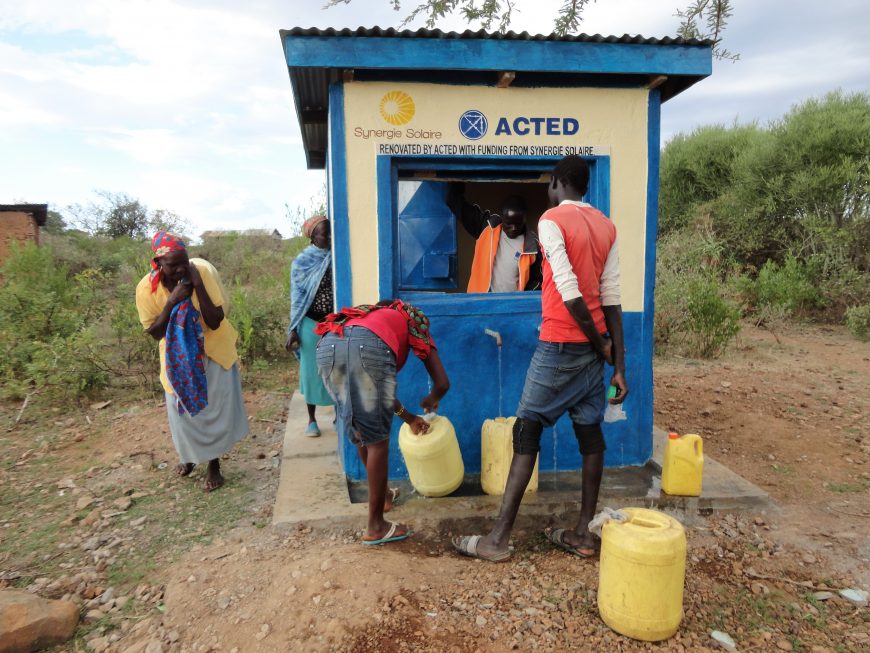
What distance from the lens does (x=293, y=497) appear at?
3.52 metres

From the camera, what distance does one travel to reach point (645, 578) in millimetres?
2283

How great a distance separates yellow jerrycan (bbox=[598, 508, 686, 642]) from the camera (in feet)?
7.48

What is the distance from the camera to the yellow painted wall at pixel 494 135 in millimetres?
3443

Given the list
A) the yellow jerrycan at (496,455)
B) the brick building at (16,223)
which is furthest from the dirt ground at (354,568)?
the brick building at (16,223)

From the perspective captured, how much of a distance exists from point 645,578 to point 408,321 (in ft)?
4.90

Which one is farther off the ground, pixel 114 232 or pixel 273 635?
pixel 114 232

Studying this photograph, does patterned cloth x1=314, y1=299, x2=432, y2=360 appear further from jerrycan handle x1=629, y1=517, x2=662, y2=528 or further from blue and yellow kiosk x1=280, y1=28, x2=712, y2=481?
jerrycan handle x1=629, y1=517, x2=662, y2=528

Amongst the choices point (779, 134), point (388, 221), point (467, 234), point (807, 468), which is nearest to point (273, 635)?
point (388, 221)

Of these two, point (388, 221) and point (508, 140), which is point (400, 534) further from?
point (508, 140)

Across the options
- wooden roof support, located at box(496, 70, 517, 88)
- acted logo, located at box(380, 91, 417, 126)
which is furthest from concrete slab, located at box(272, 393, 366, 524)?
wooden roof support, located at box(496, 70, 517, 88)

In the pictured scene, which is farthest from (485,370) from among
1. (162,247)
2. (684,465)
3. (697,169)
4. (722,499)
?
(697,169)

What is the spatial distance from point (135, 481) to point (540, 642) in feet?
10.2

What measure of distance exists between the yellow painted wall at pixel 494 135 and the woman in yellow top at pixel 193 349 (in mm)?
1037

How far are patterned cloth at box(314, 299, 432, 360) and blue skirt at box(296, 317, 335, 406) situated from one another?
5.25 feet
